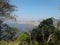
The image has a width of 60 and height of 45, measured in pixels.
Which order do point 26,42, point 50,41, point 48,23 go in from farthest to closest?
1. point 48,23
2. point 26,42
3. point 50,41

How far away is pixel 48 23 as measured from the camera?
16.3 m

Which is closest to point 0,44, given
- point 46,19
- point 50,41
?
point 50,41

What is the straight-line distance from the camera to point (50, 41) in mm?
13805

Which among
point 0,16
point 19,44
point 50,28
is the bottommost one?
point 19,44

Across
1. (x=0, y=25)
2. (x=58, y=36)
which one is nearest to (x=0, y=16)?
(x=0, y=25)

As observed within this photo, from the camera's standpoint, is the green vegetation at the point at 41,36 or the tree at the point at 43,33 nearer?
the green vegetation at the point at 41,36

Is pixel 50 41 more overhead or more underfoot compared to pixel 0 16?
more underfoot

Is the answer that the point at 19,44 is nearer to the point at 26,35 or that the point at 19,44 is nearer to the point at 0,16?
the point at 26,35

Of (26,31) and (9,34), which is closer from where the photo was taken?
(26,31)

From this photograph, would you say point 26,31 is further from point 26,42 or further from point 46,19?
point 46,19

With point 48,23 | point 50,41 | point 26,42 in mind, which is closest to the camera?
point 50,41

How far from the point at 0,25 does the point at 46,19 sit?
623cm

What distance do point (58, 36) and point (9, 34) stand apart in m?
8.08

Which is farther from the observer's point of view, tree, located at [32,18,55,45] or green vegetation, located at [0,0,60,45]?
tree, located at [32,18,55,45]
